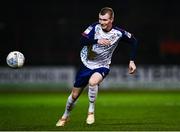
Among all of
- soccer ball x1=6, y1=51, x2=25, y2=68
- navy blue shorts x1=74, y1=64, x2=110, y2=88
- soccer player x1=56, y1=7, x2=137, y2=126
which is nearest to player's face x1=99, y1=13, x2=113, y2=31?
soccer player x1=56, y1=7, x2=137, y2=126

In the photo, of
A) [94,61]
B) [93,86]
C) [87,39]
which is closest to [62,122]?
[93,86]

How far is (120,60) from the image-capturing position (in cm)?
2828

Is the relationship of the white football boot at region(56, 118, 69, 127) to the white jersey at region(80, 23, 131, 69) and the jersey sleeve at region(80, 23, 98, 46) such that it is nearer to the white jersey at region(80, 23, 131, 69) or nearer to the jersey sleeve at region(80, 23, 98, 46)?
the white jersey at region(80, 23, 131, 69)

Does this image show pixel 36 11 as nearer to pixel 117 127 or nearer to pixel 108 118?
pixel 108 118

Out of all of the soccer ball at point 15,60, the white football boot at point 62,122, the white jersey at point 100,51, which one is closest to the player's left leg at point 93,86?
the white jersey at point 100,51

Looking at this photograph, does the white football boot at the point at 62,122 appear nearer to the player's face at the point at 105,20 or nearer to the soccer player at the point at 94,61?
the soccer player at the point at 94,61

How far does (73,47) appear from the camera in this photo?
28.5 m

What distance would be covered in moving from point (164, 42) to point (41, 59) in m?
5.82

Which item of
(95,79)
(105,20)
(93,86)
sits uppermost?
(105,20)

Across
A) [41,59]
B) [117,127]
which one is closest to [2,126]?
[117,127]

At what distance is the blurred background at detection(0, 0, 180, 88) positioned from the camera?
28234 millimetres

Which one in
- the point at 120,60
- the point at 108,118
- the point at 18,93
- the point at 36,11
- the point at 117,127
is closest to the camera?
the point at 117,127

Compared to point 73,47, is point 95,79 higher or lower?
higher

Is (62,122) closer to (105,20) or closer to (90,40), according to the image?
Answer: (90,40)
